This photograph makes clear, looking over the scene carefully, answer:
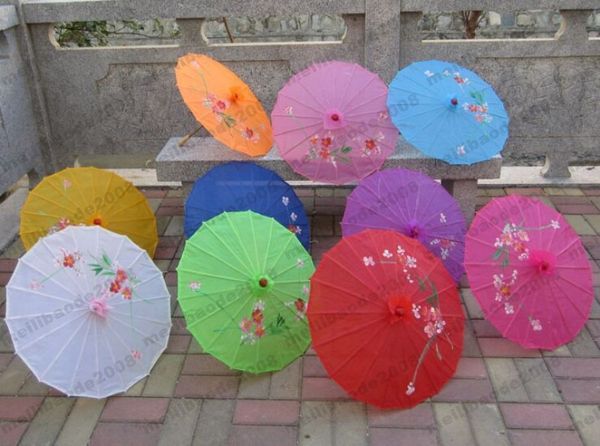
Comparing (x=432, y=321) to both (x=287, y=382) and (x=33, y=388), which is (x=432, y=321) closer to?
(x=287, y=382)

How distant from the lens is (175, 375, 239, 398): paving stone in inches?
144

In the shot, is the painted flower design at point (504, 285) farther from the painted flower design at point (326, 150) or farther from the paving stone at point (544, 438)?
the painted flower design at point (326, 150)

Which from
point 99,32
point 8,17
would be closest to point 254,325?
point 8,17

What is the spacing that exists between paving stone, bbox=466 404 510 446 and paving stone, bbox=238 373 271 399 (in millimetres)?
1172

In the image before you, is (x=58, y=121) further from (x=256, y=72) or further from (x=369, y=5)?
(x=369, y=5)

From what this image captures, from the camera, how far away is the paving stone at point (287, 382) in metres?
3.64

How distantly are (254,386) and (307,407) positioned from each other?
359 millimetres

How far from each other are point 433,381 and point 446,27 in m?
7.10

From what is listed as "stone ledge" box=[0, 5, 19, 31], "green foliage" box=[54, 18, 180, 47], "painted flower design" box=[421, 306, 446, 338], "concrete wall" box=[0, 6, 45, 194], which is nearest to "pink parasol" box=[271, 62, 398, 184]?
"painted flower design" box=[421, 306, 446, 338]

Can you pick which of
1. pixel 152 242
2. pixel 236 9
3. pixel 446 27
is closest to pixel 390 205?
pixel 152 242

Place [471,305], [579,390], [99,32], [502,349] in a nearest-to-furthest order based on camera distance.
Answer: [579,390], [502,349], [471,305], [99,32]

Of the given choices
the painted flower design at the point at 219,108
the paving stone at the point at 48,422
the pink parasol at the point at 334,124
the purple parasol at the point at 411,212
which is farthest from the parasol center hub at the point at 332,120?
the paving stone at the point at 48,422

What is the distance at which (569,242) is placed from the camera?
3.97 m

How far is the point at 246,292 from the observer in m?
3.48
